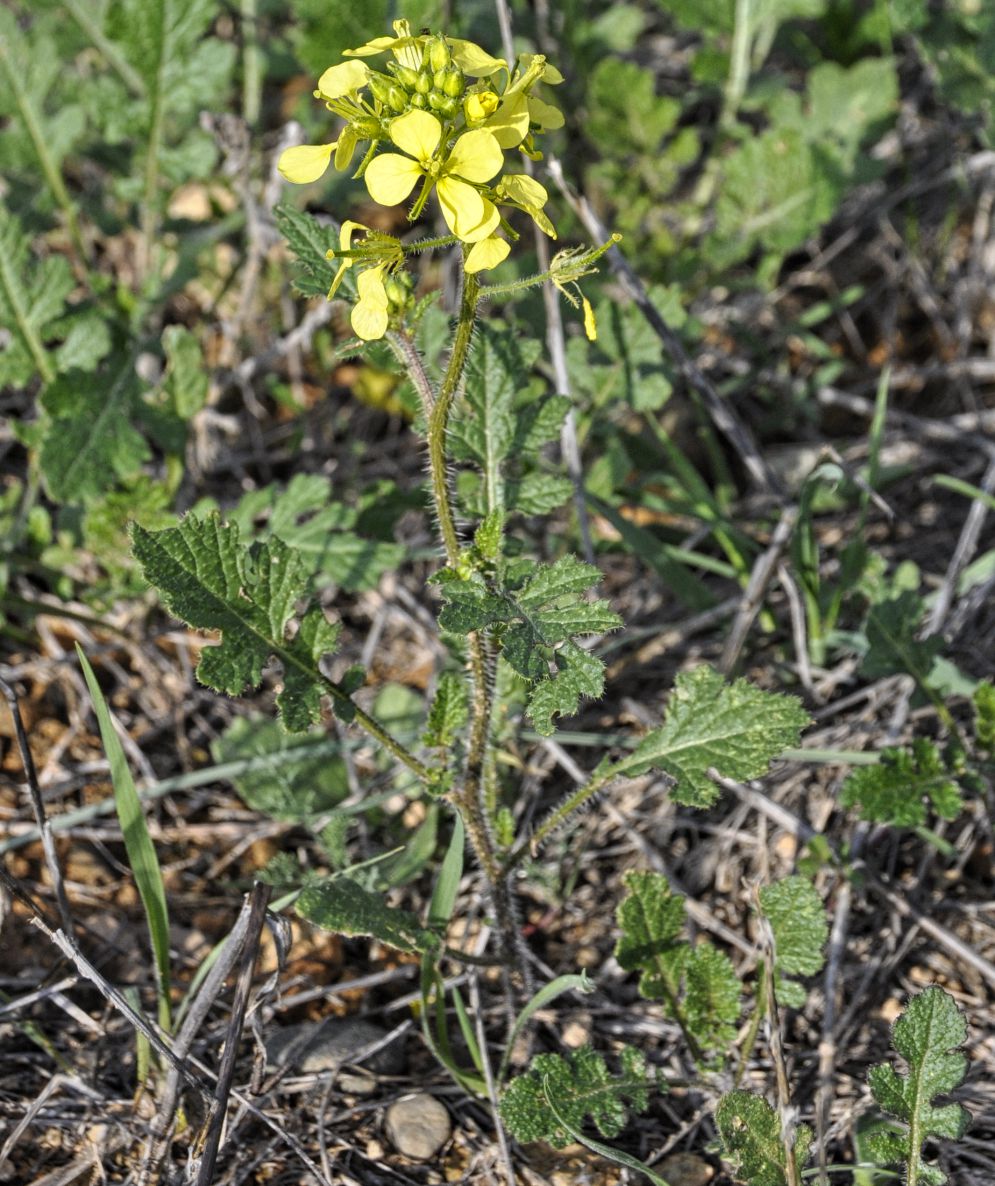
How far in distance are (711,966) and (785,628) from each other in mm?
1250

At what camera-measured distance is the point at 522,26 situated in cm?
456

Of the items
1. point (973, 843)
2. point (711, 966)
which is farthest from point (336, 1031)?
point (973, 843)

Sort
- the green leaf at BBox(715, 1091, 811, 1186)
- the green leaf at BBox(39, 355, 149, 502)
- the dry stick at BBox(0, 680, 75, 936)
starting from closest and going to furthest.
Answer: the green leaf at BBox(715, 1091, 811, 1186) → the dry stick at BBox(0, 680, 75, 936) → the green leaf at BBox(39, 355, 149, 502)

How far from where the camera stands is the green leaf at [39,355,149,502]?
10.7 feet

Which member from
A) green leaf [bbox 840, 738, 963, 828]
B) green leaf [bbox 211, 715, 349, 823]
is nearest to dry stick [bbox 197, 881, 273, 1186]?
green leaf [bbox 211, 715, 349, 823]

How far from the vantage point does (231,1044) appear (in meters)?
2.15

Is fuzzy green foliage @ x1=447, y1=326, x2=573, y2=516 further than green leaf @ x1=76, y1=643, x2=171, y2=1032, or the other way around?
fuzzy green foliage @ x1=447, y1=326, x2=573, y2=516

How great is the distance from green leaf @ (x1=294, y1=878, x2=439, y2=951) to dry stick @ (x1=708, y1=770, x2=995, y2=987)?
0.78 m

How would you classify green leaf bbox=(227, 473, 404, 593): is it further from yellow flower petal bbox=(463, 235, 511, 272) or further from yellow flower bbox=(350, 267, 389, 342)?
yellow flower petal bbox=(463, 235, 511, 272)

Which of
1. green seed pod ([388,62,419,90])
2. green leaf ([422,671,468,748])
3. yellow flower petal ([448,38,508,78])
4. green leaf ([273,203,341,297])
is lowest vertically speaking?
green leaf ([422,671,468,748])

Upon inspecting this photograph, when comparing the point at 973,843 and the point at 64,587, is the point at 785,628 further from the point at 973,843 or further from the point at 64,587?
the point at 64,587

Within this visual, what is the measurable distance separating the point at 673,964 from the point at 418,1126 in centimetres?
68

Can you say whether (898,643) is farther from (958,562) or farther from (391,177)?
(391,177)

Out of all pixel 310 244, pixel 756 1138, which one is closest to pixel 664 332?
pixel 310 244
